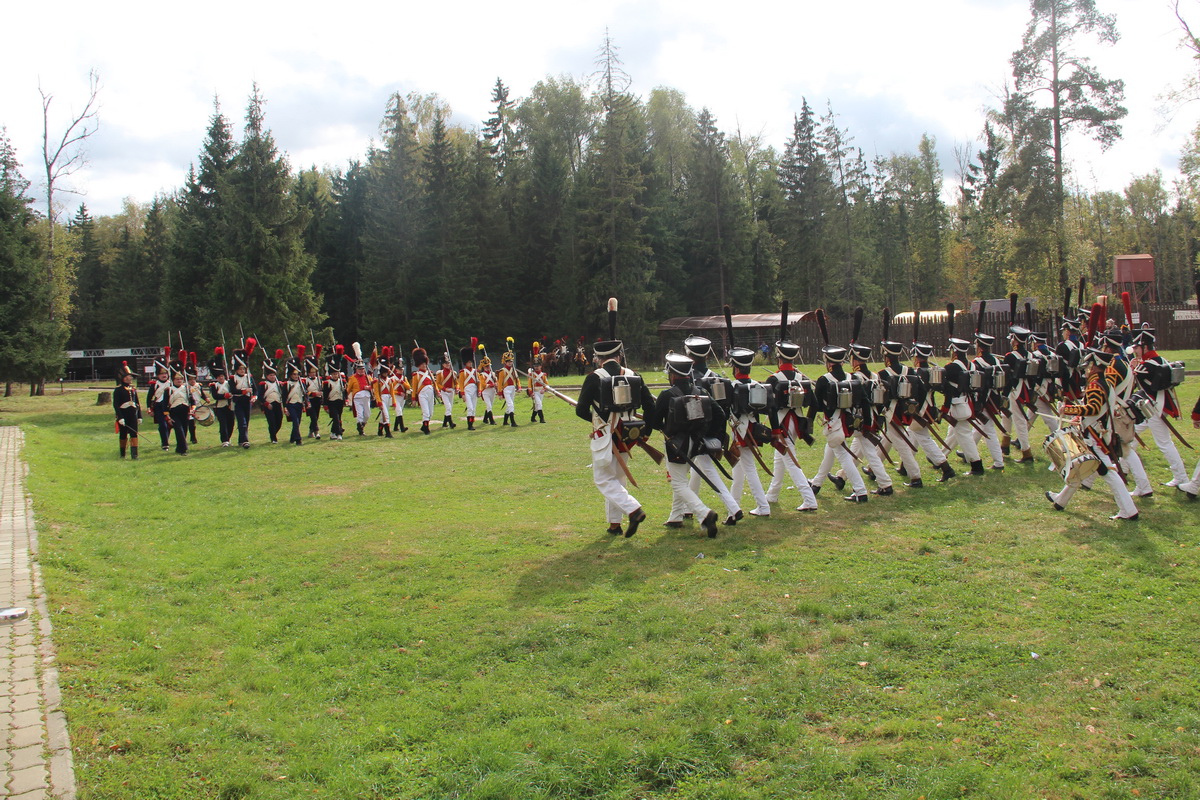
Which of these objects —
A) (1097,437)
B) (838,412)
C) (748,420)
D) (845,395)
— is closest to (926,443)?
(838,412)

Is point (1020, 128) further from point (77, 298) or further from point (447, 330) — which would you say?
point (77, 298)

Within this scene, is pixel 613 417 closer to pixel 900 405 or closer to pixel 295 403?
pixel 900 405

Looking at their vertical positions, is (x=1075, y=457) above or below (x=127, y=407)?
below

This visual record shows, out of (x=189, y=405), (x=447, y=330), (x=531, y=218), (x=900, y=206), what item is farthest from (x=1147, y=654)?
(x=900, y=206)

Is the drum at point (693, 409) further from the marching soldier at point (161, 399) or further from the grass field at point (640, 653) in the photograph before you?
the marching soldier at point (161, 399)

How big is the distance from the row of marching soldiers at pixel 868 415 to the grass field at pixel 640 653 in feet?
1.80

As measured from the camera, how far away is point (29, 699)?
5.15 metres

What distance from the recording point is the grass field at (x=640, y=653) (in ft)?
14.4

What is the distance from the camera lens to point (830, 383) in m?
10.7

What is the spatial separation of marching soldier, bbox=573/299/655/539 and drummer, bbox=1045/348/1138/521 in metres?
4.86

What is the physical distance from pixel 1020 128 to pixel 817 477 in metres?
34.5

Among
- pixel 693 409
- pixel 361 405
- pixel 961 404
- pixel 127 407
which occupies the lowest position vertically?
pixel 961 404

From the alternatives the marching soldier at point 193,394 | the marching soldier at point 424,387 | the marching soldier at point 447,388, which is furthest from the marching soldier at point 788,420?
the marching soldier at point 193,394

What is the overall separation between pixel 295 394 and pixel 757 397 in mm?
14736
